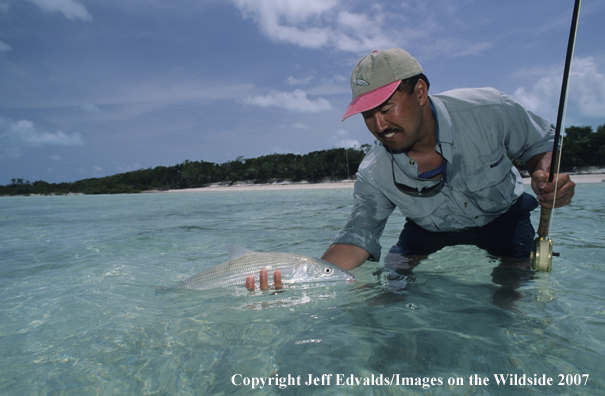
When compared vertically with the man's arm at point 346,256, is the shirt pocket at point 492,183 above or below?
above

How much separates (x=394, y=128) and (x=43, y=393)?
256 centimetres

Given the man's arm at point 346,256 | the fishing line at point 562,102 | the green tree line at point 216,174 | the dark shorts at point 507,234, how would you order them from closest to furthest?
1. the fishing line at point 562,102
2. the man's arm at point 346,256
3. the dark shorts at point 507,234
4. the green tree line at point 216,174

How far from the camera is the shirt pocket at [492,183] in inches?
115

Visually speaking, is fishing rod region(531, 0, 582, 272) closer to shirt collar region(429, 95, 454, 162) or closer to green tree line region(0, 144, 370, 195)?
shirt collar region(429, 95, 454, 162)

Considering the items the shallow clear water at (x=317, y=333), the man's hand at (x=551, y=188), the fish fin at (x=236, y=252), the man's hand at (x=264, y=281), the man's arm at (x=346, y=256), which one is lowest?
the shallow clear water at (x=317, y=333)

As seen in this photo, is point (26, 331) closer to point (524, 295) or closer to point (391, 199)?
point (391, 199)

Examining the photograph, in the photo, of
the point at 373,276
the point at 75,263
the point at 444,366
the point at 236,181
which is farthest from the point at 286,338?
the point at 236,181

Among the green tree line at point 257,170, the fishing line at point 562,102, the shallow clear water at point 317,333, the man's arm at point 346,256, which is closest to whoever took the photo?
the shallow clear water at point 317,333

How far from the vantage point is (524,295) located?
Answer: 265 centimetres

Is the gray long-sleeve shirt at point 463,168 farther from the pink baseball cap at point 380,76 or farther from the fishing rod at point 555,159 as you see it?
the pink baseball cap at point 380,76

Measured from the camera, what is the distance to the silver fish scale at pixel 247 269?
280 cm

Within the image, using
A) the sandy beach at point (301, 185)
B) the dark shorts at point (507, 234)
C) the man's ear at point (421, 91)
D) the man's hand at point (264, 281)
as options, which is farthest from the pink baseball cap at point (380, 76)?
the sandy beach at point (301, 185)

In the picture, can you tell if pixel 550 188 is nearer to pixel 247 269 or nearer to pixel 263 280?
pixel 263 280

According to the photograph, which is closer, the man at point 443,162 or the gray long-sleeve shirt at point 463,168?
the man at point 443,162
